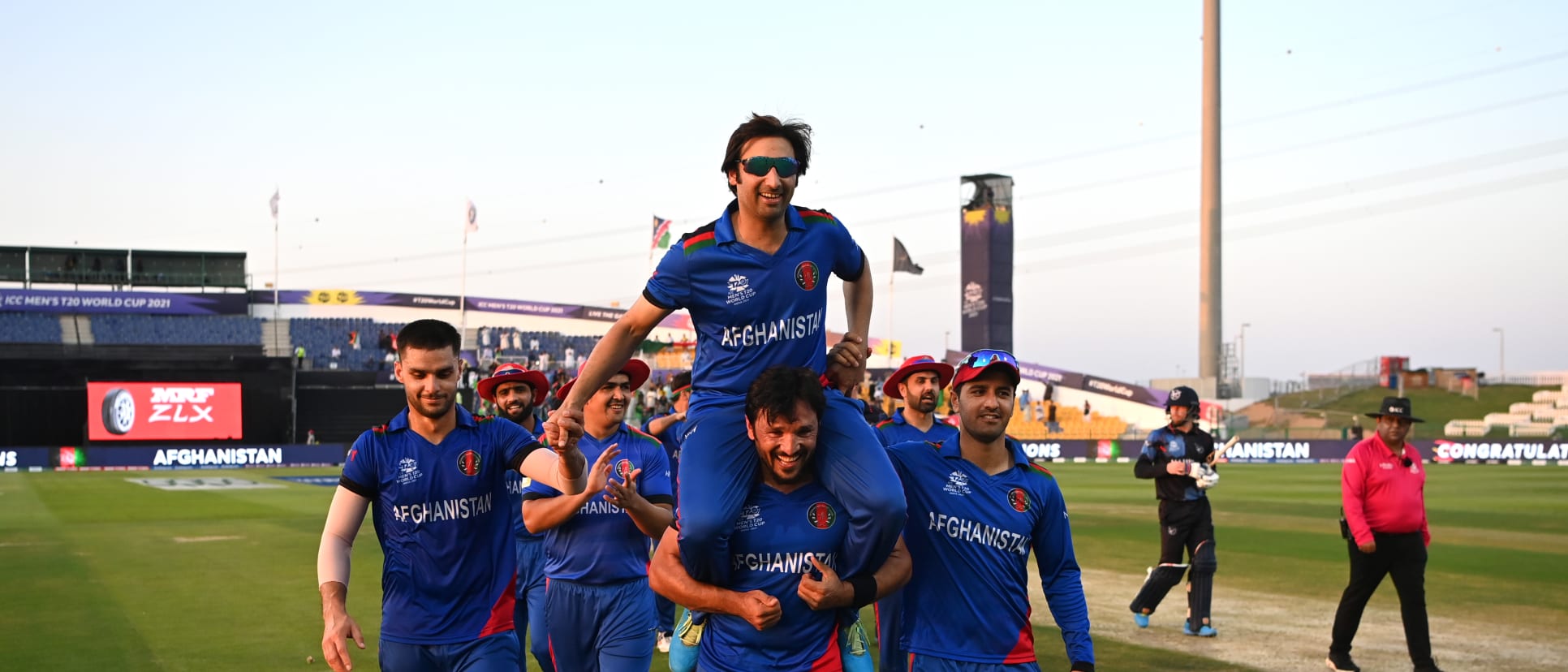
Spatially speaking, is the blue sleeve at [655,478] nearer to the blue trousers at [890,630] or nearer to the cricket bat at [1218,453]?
the blue trousers at [890,630]

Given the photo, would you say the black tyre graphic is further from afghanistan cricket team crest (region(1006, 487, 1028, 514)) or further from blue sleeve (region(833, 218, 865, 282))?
afghanistan cricket team crest (region(1006, 487, 1028, 514))

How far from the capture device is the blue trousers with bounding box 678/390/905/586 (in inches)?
185

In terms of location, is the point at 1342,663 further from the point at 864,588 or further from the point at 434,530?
the point at 434,530

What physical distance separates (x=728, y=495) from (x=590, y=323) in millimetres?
77486

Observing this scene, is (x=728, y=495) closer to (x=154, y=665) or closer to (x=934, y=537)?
(x=934, y=537)

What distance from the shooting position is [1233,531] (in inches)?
885

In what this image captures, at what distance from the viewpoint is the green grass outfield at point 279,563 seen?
11.9 metres

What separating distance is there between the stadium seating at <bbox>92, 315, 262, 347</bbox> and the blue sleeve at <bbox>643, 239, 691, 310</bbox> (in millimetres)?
64891

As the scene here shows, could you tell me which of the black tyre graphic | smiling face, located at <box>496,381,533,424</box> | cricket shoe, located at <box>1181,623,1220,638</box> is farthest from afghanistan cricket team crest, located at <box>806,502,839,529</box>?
the black tyre graphic

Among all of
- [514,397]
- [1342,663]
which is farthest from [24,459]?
[1342,663]

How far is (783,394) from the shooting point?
4.63 meters

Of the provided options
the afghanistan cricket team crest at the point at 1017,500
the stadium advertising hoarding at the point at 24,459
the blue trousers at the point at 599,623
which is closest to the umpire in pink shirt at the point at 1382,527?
the blue trousers at the point at 599,623

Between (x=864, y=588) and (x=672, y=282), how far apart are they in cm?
140

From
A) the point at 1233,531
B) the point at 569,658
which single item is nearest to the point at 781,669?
the point at 569,658
